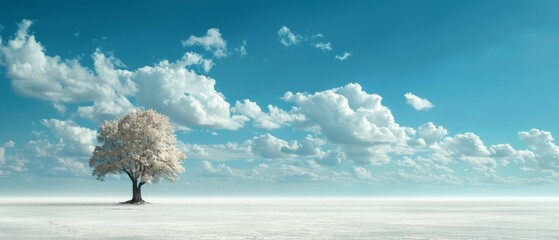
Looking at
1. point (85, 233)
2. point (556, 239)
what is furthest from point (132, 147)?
point (556, 239)

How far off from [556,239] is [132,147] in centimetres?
6573

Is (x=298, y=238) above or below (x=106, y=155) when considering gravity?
below

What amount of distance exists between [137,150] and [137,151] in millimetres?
207

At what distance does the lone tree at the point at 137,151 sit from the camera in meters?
82.2

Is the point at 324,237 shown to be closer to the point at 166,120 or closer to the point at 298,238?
the point at 298,238

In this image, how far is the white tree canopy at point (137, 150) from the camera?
82188 millimetres

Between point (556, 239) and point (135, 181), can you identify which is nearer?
point (556, 239)

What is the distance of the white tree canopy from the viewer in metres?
82.2

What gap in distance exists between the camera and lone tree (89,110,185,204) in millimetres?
82188

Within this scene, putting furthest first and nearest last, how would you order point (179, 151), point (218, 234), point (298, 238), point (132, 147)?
point (179, 151), point (132, 147), point (218, 234), point (298, 238)

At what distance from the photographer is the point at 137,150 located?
8206 centimetres

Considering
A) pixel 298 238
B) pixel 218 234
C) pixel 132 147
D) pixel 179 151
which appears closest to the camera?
pixel 298 238

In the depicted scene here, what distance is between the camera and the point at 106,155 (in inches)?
3260

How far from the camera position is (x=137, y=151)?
270ft
